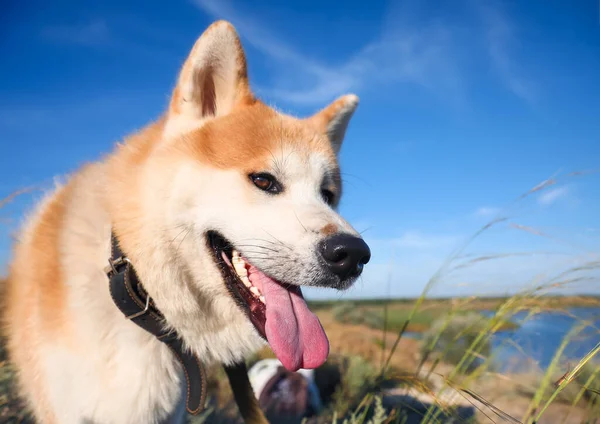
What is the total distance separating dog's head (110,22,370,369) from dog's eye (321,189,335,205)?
4 cm

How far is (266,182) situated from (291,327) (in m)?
0.64

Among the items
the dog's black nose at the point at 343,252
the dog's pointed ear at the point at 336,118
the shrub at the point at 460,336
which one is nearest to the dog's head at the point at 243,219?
the dog's black nose at the point at 343,252

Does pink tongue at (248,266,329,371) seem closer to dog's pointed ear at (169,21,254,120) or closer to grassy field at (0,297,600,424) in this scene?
grassy field at (0,297,600,424)

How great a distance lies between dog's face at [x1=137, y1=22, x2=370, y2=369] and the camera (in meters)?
1.62

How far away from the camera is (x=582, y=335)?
2.49 meters

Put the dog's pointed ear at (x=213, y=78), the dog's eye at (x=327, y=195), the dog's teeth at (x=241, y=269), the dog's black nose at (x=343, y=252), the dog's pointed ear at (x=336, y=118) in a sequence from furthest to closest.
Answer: the dog's pointed ear at (x=336, y=118) < the dog's eye at (x=327, y=195) < the dog's pointed ear at (x=213, y=78) < the dog's teeth at (x=241, y=269) < the dog's black nose at (x=343, y=252)

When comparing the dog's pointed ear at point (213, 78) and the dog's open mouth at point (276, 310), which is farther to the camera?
the dog's pointed ear at point (213, 78)

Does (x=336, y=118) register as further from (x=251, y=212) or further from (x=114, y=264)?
(x=114, y=264)

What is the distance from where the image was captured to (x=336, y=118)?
2.53 meters

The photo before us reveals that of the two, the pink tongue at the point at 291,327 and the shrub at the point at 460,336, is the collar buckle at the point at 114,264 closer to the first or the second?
the pink tongue at the point at 291,327

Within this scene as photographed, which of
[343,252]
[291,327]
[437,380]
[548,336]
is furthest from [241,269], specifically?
[437,380]

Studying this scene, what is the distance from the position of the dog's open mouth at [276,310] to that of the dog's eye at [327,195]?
52 centimetres

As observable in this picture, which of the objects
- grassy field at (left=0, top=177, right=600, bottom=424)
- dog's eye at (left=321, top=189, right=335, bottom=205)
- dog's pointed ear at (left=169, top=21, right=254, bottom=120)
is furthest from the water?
dog's pointed ear at (left=169, top=21, right=254, bottom=120)

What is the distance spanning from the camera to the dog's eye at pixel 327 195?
208cm
